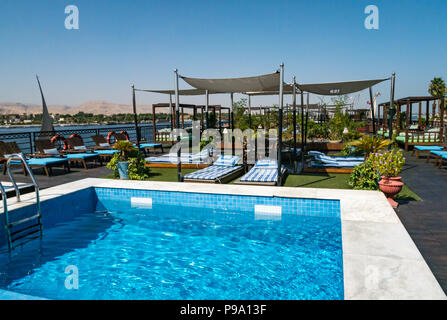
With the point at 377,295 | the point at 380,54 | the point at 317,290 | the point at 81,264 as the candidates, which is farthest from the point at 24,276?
the point at 380,54

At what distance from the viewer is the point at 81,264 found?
3869 millimetres

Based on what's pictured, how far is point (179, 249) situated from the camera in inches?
167

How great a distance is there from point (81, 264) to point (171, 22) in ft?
50.5

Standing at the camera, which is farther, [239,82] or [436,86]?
[436,86]

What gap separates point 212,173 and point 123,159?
2.21 metres

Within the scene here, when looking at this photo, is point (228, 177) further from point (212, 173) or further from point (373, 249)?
point (373, 249)

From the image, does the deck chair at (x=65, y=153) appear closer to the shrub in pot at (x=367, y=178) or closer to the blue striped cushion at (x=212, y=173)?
the blue striped cushion at (x=212, y=173)

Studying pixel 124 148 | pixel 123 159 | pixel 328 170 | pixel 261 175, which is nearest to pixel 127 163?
pixel 123 159

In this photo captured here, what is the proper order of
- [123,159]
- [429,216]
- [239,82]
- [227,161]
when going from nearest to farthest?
[429,216], [239,82], [123,159], [227,161]

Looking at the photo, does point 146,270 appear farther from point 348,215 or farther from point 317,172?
point 317,172

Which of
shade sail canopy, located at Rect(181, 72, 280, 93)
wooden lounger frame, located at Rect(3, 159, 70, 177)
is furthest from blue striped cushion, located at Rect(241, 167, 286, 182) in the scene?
wooden lounger frame, located at Rect(3, 159, 70, 177)

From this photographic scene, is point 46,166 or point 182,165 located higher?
point 46,166

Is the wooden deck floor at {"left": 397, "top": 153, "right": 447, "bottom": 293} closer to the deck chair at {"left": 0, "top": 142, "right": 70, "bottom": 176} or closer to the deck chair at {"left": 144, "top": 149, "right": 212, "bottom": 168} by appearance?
the deck chair at {"left": 144, "top": 149, "right": 212, "bottom": 168}

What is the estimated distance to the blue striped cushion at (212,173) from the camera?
690 centimetres
